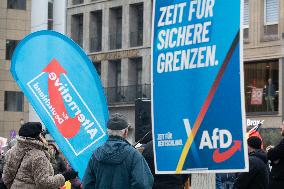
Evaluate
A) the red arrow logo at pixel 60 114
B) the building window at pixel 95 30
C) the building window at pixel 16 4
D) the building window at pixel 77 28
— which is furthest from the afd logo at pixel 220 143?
the building window at pixel 16 4

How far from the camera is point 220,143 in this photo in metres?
6.09

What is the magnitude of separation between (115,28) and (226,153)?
4851cm

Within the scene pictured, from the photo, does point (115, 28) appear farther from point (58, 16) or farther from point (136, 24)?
point (58, 16)

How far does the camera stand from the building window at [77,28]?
5734 cm

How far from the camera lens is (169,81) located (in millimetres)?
6438

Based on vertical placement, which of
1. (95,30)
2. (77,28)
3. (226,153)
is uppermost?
Answer: (77,28)

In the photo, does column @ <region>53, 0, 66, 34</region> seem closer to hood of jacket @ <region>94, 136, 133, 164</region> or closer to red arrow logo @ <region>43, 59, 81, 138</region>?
red arrow logo @ <region>43, 59, 81, 138</region>

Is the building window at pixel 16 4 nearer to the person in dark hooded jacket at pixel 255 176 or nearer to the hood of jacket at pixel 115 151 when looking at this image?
the person in dark hooded jacket at pixel 255 176

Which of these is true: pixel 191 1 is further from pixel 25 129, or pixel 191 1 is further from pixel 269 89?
pixel 269 89

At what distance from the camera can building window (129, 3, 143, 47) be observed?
172 ft

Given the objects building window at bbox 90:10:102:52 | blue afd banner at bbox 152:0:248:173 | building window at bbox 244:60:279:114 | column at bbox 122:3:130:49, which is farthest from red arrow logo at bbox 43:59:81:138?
building window at bbox 90:10:102:52

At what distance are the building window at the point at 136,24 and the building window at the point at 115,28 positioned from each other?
3.77 ft

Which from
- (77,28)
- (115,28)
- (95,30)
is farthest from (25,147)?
(77,28)

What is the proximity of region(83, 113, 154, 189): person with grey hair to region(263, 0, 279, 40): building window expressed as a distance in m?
36.7
